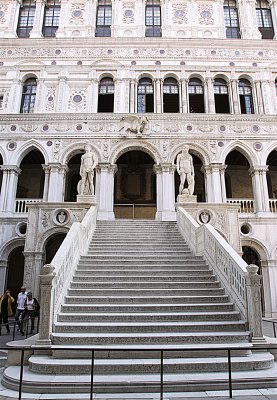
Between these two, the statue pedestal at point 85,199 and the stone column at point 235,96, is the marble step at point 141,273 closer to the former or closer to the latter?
the statue pedestal at point 85,199

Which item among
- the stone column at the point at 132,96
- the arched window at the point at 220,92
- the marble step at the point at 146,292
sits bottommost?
the marble step at the point at 146,292

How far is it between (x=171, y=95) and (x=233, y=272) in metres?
16.4

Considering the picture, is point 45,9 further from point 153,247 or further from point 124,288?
point 124,288

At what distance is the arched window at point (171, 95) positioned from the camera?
71.5 ft

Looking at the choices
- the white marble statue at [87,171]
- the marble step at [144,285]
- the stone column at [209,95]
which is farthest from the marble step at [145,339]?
the stone column at [209,95]

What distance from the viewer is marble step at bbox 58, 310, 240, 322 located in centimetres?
777

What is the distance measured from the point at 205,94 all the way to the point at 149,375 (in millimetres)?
18689

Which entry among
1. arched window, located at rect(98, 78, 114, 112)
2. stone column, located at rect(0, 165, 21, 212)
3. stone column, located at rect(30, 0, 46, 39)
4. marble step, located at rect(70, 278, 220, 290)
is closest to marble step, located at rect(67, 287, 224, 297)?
marble step, located at rect(70, 278, 220, 290)

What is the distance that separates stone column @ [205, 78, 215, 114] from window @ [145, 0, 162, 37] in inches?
192

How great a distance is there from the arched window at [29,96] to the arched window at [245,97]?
13134 mm

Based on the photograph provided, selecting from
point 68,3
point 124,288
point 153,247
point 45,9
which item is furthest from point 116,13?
point 124,288

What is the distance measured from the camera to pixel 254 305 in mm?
7328

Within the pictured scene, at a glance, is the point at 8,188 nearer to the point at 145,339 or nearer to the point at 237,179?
the point at 145,339

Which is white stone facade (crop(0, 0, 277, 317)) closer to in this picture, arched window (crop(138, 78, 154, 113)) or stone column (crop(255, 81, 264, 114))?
stone column (crop(255, 81, 264, 114))
